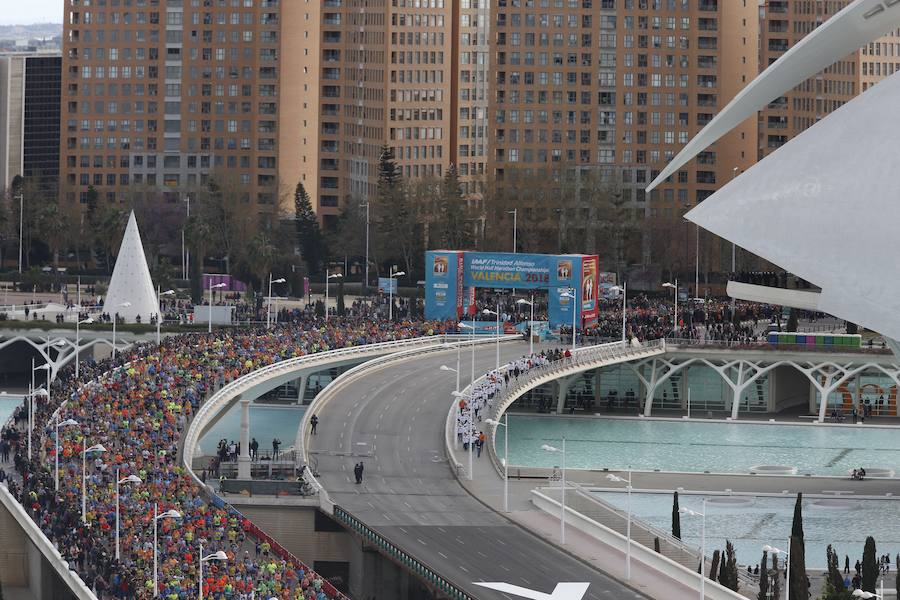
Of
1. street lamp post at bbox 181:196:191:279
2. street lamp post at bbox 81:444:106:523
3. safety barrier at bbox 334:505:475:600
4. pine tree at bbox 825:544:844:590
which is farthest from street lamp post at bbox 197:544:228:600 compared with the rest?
street lamp post at bbox 181:196:191:279

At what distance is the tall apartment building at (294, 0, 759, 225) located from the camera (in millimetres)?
179625

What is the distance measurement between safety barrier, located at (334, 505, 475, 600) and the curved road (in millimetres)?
446

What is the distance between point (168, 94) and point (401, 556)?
4645 inches

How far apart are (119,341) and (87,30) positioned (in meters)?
65.8

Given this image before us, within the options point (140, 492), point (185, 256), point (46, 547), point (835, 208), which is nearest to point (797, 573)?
point (835, 208)

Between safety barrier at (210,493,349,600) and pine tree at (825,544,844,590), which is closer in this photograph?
pine tree at (825,544,844,590)

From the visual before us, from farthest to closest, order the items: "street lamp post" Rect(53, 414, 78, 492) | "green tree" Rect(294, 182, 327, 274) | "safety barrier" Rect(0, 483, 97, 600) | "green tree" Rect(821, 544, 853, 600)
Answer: "green tree" Rect(294, 182, 327, 274), "street lamp post" Rect(53, 414, 78, 492), "safety barrier" Rect(0, 483, 97, 600), "green tree" Rect(821, 544, 853, 600)

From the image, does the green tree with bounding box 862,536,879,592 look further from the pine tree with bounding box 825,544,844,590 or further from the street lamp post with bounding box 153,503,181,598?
the street lamp post with bounding box 153,503,181,598

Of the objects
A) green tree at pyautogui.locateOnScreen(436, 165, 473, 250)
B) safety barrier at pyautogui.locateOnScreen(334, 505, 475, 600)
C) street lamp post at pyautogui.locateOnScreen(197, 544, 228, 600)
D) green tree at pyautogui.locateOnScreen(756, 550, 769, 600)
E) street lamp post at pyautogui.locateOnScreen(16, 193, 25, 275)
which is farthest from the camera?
street lamp post at pyautogui.locateOnScreen(16, 193, 25, 275)

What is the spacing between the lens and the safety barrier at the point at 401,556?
70406 mm

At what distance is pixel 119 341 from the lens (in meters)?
127

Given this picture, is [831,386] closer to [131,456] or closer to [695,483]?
[695,483]

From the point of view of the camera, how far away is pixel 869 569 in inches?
2768

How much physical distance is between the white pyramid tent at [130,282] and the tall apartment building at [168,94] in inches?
2288
